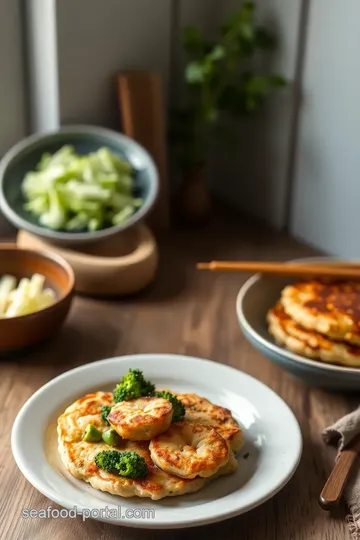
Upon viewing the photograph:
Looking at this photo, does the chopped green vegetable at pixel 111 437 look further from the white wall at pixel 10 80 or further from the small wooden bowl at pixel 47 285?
the white wall at pixel 10 80

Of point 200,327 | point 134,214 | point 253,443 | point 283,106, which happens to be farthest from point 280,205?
point 253,443

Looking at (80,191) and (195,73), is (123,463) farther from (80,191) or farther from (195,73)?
(195,73)

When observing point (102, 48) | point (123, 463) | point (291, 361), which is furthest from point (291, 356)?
point (102, 48)

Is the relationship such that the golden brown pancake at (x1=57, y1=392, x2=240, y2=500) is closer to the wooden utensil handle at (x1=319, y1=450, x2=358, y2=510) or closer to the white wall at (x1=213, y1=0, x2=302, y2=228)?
the wooden utensil handle at (x1=319, y1=450, x2=358, y2=510)

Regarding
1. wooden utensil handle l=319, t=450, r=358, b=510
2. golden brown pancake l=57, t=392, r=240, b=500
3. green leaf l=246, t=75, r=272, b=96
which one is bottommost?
wooden utensil handle l=319, t=450, r=358, b=510

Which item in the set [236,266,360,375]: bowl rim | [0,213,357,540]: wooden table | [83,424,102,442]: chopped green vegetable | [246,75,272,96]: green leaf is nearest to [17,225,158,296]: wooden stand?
[0,213,357,540]: wooden table

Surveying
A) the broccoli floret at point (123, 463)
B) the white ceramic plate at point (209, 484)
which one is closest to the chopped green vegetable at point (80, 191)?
the white ceramic plate at point (209, 484)
